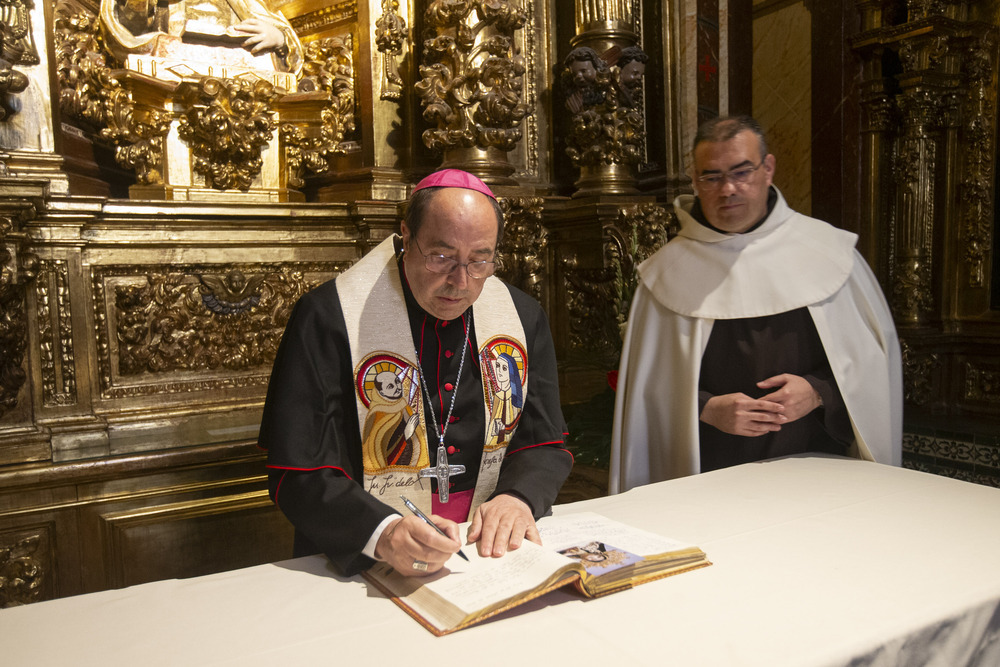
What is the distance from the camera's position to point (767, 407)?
2832 millimetres

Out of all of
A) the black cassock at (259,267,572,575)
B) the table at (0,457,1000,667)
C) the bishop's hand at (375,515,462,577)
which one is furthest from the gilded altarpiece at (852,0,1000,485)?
the bishop's hand at (375,515,462,577)

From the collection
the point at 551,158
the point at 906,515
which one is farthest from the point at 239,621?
the point at 551,158

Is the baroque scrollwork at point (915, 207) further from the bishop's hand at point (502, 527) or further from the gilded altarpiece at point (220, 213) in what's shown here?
Answer: the bishop's hand at point (502, 527)

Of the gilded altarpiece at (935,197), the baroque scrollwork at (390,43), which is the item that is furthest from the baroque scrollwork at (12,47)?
the gilded altarpiece at (935,197)

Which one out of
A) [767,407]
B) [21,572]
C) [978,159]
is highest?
[978,159]

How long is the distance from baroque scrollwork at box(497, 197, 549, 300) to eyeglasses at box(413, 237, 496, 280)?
2454mm

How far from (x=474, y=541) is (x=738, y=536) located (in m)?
0.63

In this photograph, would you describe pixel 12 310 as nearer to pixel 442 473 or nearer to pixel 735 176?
pixel 442 473

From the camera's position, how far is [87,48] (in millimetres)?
4305

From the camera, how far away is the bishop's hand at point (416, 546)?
162 cm

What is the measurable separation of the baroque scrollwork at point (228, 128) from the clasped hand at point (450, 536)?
329cm

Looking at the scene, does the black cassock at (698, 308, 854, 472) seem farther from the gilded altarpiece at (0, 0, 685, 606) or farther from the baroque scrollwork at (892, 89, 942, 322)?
the baroque scrollwork at (892, 89, 942, 322)

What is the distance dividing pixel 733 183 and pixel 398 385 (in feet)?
5.11

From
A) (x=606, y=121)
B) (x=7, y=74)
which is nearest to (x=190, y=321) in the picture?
(x=7, y=74)
